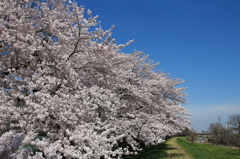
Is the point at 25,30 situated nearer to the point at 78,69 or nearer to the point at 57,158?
the point at 78,69

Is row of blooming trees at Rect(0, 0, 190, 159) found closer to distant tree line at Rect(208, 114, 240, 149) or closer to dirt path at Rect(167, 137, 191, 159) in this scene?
dirt path at Rect(167, 137, 191, 159)

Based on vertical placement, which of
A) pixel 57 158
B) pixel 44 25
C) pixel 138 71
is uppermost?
pixel 138 71

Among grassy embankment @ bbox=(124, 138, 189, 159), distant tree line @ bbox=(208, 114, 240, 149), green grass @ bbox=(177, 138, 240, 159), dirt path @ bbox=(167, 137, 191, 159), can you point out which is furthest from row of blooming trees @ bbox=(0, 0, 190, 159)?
distant tree line @ bbox=(208, 114, 240, 149)

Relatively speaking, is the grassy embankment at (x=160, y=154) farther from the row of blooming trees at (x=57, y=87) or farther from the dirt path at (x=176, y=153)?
the row of blooming trees at (x=57, y=87)

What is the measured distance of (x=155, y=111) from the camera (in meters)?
14.4

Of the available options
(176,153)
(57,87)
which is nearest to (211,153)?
(176,153)

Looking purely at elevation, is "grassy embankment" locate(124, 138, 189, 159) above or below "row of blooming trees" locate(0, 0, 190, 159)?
below

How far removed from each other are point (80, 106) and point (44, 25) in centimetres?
437

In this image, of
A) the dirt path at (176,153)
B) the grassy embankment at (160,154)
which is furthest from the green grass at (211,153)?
the grassy embankment at (160,154)

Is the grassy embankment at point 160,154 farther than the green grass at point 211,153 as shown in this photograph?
No

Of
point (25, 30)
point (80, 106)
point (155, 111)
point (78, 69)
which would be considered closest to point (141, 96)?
point (155, 111)

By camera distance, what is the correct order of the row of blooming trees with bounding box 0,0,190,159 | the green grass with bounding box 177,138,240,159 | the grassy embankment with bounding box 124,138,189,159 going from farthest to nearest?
the green grass with bounding box 177,138,240,159 < the grassy embankment with bounding box 124,138,189,159 < the row of blooming trees with bounding box 0,0,190,159

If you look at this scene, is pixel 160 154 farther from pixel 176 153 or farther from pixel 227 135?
pixel 227 135

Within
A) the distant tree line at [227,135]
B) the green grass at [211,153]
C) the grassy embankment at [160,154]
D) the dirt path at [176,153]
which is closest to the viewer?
the grassy embankment at [160,154]
